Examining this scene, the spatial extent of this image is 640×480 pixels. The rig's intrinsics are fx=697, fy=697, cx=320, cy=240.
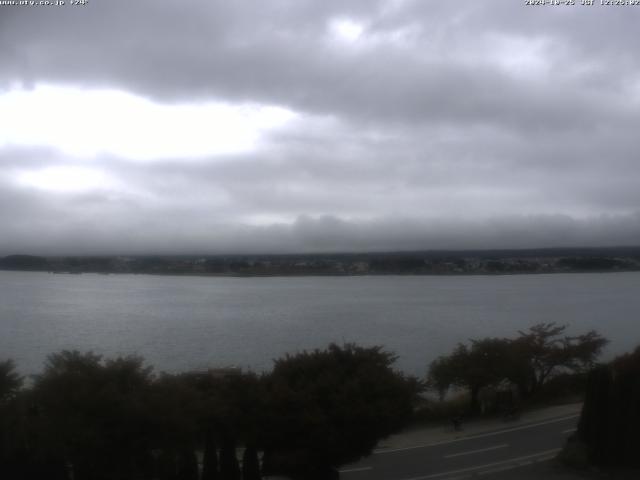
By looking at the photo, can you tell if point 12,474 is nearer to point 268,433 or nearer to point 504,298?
point 268,433

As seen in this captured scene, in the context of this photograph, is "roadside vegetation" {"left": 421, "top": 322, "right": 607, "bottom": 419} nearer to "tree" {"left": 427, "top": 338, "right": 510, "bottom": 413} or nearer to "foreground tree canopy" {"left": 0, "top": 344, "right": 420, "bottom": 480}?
"tree" {"left": 427, "top": 338, "right": 510, "bottom": 413}

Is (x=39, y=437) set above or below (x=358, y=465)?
above

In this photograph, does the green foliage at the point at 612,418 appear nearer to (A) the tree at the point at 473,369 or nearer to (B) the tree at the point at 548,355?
(A) the tree at the point at 473,369

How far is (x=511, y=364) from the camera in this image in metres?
26.5

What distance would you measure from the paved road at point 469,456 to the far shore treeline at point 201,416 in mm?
1891

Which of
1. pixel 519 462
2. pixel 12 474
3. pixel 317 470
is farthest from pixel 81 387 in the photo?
pixel 519 462

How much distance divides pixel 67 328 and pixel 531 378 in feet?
111

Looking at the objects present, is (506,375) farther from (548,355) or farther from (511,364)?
(548,355)

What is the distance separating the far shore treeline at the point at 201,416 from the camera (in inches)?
487

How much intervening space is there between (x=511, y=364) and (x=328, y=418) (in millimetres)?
14085

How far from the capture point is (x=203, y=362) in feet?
120

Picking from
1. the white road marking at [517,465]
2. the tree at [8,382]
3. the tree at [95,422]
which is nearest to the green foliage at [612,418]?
the white road marking at [517,465]

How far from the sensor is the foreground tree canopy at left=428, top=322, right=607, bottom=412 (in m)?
26.0

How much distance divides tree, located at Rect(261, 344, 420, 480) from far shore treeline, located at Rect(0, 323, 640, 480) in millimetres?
23
